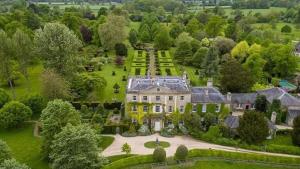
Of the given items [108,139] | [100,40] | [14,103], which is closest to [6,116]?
[14,103]

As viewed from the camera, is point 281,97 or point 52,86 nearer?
point 52,86

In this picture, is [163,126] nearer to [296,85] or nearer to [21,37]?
[21,37]

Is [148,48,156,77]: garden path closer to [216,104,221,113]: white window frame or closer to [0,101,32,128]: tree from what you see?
[216,104,221,113]: white window frame

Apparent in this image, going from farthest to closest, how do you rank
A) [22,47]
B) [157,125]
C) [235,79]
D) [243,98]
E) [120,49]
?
[120,49] → [22,47] → [235,79] → [243,98] → [157,125]

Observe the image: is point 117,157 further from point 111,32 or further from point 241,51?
point 111,32

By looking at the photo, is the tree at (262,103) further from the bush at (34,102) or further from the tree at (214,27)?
the tree at (214,27)

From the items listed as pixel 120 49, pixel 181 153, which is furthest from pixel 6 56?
pixel 181 153
